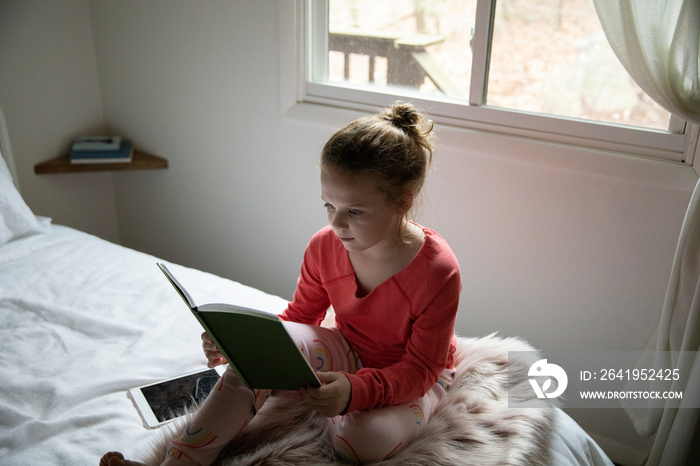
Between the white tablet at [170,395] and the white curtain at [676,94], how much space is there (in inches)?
40.6

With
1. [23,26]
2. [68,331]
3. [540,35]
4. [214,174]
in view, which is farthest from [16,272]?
[540,35]

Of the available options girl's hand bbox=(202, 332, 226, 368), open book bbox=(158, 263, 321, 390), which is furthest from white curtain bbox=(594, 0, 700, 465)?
girl's hand bbox=(202, 332, 226, 368)

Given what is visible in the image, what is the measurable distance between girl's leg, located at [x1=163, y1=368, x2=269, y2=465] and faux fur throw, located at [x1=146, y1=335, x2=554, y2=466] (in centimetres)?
3

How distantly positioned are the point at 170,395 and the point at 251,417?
23cm

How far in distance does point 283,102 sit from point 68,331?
963mm

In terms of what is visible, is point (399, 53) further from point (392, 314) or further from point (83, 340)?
point (83, 340)

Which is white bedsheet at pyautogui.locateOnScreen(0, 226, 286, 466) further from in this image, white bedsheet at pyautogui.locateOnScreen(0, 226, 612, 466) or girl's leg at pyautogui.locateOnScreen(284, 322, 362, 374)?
girl's leg at pyautogui.locateOnScreen(284, 322, 362, 374)

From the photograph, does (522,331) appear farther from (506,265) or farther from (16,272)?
(16,272)

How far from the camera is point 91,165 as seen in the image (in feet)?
7.40

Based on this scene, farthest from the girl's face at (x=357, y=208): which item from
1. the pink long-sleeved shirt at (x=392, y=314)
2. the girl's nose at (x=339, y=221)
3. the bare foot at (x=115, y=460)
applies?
the bare foot at (x=115, y=460)

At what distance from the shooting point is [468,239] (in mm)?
1803

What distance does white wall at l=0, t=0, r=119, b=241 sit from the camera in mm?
2127

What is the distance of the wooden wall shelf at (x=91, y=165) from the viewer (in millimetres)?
2229

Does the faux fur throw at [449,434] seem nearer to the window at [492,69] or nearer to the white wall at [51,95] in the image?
the window at [492,69]
